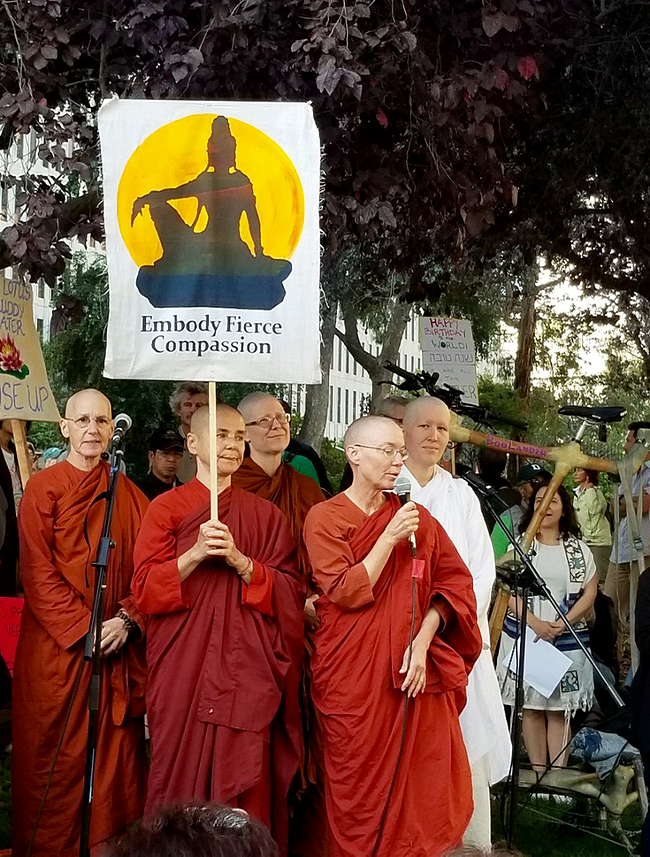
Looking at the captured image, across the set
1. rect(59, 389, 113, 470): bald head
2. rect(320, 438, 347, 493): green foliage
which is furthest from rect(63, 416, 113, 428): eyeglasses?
rect(320, 438, 347, 493): green foliage

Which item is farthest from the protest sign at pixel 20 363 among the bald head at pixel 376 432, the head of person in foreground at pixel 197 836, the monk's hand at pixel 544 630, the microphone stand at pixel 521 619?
the head of person in foreground at pixel 197 836

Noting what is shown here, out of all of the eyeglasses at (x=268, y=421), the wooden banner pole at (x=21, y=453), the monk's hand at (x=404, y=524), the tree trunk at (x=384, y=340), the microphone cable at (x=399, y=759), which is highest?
the tree trunk at (x=384, y=340)

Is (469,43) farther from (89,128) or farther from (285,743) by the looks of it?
(285,743)

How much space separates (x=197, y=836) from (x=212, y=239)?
3.29 m

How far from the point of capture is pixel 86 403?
532 cm

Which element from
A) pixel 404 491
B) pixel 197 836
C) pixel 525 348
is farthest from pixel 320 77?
pixel 525 348

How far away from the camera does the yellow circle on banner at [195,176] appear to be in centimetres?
464

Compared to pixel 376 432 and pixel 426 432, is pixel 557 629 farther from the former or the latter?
pixel 376 432

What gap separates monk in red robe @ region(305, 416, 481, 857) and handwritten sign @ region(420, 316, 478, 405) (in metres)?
4.66

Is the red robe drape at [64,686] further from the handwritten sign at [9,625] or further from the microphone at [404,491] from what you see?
the microphone at [404,491]

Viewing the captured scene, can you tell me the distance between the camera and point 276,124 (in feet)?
15.4

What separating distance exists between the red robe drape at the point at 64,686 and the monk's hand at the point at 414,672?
4.21 feet

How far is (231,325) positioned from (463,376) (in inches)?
197

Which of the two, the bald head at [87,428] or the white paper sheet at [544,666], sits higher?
the bald head at [87,428]
